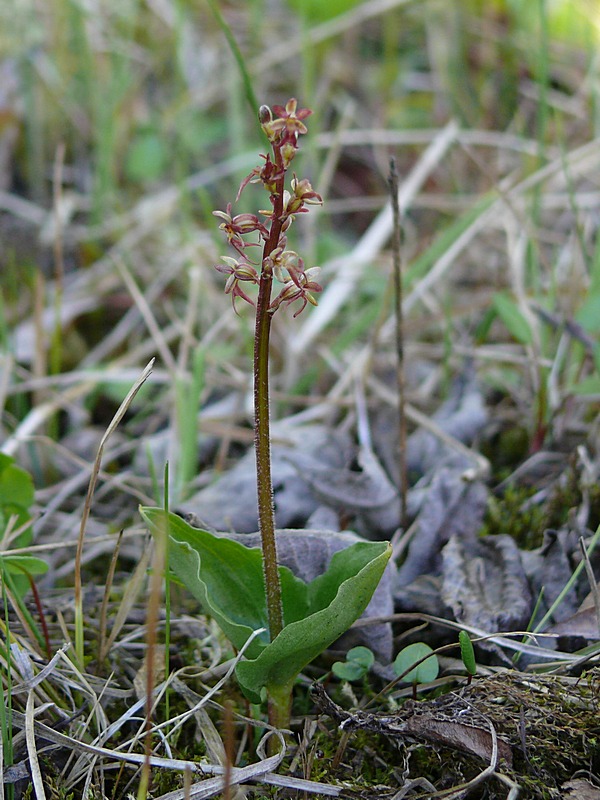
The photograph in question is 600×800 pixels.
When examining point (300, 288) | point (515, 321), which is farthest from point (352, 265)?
point (300, 288)

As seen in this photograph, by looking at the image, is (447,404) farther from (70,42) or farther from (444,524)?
(70,42)

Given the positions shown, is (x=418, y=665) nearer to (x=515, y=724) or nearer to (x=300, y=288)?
(x=515, y=724)

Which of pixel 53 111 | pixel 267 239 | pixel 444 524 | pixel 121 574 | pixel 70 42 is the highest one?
pixel 70 42

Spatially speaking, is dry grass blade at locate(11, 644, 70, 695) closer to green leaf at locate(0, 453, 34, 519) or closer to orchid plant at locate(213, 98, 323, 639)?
orchid plant at locate(213, 98, 323, 639)

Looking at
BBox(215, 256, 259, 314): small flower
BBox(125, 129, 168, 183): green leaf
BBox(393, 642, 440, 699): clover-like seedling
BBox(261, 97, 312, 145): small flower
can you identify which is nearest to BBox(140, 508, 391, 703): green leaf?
BBox(393, 642, 440, 699): clover-like seedling

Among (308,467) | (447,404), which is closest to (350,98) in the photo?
(447,404)

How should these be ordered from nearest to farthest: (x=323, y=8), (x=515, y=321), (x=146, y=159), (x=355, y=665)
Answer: (x=355, y=665) → (x=515, y=321) → (x=146, y=159) → (x=323, y=8)
